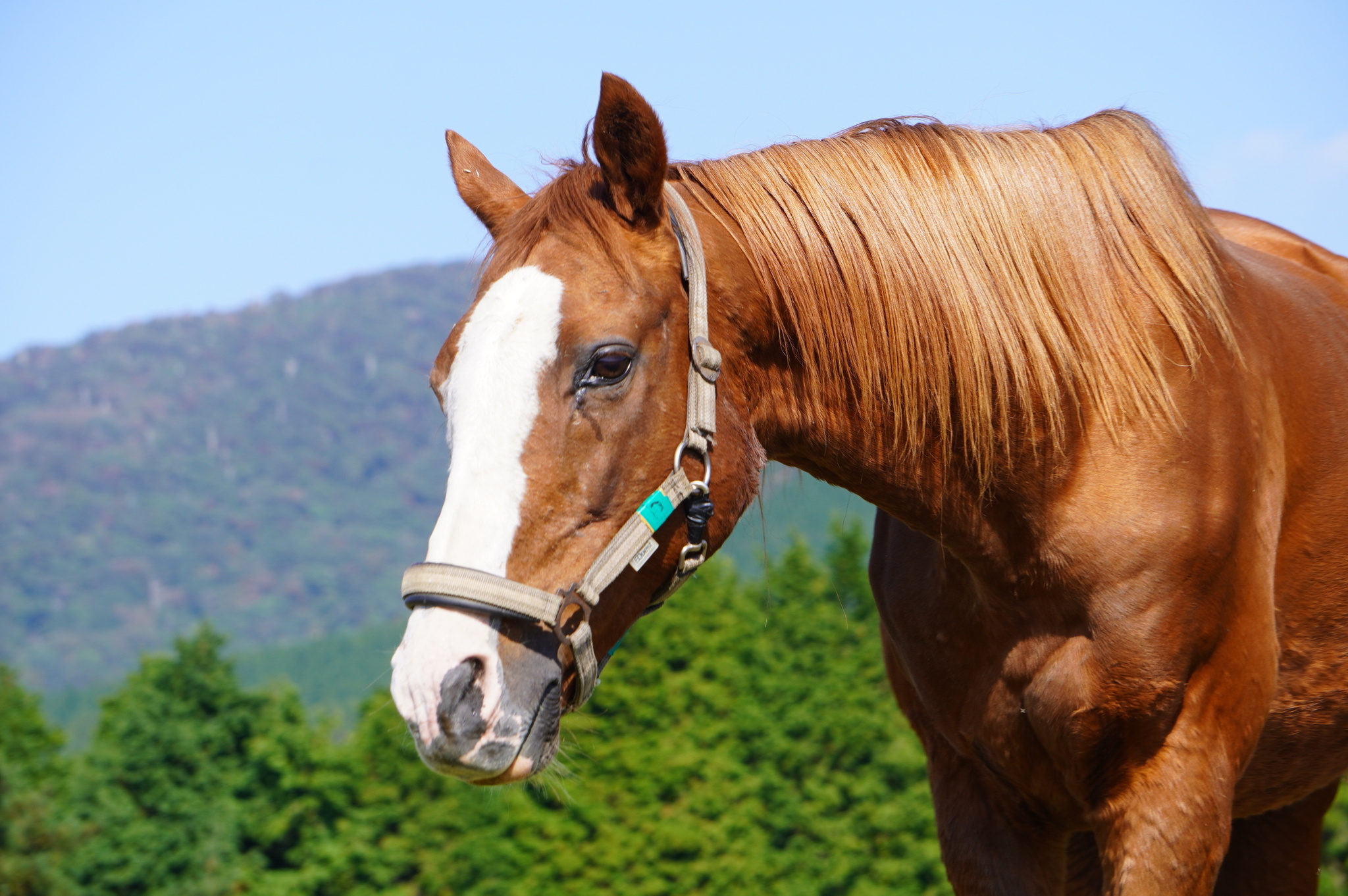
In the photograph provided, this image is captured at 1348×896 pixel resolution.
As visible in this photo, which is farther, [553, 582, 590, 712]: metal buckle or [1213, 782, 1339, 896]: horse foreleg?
[1213, 782, 1339, 896]: horse foreleg

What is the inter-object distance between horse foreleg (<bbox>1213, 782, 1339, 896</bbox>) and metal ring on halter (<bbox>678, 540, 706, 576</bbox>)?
2383 millimetres

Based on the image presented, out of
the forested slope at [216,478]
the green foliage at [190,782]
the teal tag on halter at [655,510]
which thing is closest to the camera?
the teal tag on halter at [655,510]

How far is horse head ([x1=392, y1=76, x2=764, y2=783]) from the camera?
6.31 feet

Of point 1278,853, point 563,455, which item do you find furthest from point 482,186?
point 1278,853

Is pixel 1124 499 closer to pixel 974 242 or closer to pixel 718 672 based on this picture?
pixel 974 242

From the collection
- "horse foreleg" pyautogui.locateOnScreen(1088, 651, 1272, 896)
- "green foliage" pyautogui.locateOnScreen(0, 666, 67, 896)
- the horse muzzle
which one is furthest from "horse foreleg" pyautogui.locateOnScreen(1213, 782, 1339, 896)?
"green foliage" pyautogui.locateOnScreen(0, 666, 67, 896)

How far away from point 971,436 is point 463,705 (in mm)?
1246

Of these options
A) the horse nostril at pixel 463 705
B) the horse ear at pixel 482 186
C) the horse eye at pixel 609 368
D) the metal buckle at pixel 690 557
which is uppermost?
the horse ear at pixel 482 186

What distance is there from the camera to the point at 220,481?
123 meters

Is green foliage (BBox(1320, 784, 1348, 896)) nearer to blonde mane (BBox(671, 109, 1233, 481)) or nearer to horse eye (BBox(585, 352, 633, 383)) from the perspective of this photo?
blonde mane (BBox(671, 109, 1233, 481))

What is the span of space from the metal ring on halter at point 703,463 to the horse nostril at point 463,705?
554 millimetres

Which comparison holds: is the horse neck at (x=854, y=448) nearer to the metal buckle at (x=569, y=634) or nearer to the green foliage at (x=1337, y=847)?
the metal buckle at (x=569, y=634)

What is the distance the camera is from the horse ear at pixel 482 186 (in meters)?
2.65

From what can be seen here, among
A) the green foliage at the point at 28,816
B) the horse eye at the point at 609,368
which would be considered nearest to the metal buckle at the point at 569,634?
the horse eye at the point at 609,368
